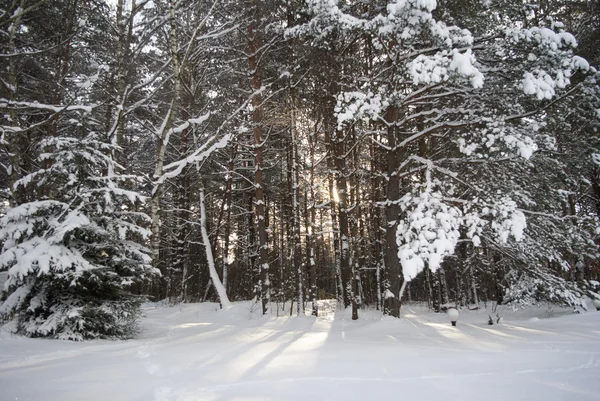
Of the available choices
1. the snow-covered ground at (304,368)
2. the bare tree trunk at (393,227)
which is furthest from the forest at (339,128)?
the snow-covered ground at (304,368)

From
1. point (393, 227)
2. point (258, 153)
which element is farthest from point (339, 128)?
point (258, 153)

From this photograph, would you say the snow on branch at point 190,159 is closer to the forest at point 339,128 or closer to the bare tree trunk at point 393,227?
the forest at point 339,128

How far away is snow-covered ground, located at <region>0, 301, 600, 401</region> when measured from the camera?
3.20 m

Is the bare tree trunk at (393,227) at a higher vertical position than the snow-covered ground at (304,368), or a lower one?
higher

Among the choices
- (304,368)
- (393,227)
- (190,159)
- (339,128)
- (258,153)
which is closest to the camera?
(304,368)

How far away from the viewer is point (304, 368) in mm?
4074

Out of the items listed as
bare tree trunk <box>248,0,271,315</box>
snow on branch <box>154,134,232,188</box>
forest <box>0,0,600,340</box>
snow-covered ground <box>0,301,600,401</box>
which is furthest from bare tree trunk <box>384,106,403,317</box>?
snow on branch <box>154,134,232,188</box>

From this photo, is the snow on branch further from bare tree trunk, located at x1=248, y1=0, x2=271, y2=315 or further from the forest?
bare tree trunk, located at x1=248, y1=0, x2=271, y2=315

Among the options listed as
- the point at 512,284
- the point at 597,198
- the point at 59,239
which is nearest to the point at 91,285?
the point at 59,239

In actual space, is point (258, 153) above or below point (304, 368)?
above

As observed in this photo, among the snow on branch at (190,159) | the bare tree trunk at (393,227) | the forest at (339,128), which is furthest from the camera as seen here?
the bare tree trunk at (393,227)

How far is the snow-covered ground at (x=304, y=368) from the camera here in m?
3.20

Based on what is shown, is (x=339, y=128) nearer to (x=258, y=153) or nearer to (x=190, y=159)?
(x=190, y=159)

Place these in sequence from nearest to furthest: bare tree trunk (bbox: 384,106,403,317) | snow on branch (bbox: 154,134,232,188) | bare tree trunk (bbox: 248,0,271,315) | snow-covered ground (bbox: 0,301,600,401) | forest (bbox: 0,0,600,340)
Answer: snow-covered ground (bbox: 0,301,600,401)
forest (bbox: 0,0,600,340)
snow on branch (bbox: 154,134,232,188)
bare tree trunk (bbox: 384,106,403,317)
bare tree trunk (bbox: 248,0,271,315)
